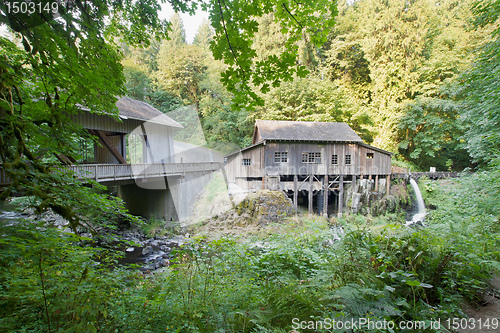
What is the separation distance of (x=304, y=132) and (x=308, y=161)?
87.0 inches

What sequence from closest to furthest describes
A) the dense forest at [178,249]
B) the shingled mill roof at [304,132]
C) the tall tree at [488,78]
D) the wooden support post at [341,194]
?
the dense forest at [178,249] → the tall tree at [488,78] → the shingled mill roof at [304,132] → the wooden support post at [341,194]

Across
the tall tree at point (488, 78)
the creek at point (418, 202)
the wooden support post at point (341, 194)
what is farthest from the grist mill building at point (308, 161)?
the tall tree at point (488, 78)

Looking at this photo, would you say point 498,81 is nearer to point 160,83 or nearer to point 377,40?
point 377,40

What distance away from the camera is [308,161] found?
16719 mm

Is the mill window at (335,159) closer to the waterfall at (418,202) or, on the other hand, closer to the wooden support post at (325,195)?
the wooden support post at (325,195)

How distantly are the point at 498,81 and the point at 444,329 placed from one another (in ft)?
29.8

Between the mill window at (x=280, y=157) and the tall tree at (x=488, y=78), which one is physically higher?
the tall tree at (x=488, y=78)

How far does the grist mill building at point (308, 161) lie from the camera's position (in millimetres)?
16219

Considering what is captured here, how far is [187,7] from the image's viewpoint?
3922 mm

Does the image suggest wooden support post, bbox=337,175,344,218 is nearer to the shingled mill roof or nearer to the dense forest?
the shingled mill roof

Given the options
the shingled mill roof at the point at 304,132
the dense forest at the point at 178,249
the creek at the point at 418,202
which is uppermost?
the shingled mill roof at the point at 304,132

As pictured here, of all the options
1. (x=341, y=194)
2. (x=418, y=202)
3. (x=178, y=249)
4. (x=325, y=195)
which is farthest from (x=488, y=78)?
(x=418, y=202)

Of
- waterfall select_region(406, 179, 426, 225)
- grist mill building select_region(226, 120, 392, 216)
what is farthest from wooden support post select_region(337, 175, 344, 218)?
waterfall select_region(406, 179, 426, 225)

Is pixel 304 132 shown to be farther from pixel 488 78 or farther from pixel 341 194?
pixel 488 78
